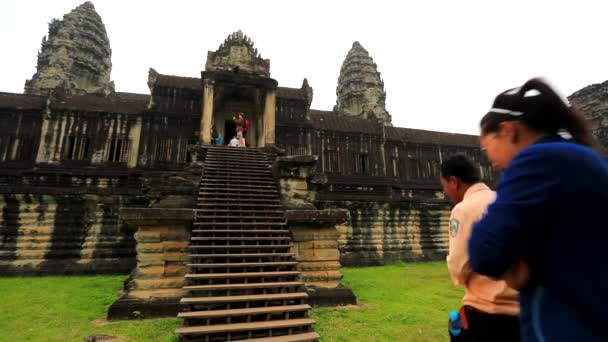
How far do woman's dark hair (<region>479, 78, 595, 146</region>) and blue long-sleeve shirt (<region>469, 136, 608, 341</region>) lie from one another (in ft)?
1.03

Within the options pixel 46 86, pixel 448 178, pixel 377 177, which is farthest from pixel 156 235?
pixel 46 86

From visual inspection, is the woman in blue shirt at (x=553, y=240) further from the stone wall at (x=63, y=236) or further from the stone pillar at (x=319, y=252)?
the stone wall at (x=63, y=236)

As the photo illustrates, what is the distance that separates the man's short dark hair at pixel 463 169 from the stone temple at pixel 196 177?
439 centimetres

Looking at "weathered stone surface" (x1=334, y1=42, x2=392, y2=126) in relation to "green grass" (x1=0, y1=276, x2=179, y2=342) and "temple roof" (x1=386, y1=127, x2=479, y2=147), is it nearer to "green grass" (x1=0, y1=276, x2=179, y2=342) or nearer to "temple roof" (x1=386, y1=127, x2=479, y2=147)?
"temple roof" (x1=386, y1=127, x2=479, y2=147)

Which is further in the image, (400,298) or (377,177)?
(377,177)

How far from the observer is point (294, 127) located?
18.0 m

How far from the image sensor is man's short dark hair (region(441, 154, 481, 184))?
7.87 feet

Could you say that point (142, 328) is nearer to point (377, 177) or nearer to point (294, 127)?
point (294, 127)

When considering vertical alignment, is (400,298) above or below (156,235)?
below

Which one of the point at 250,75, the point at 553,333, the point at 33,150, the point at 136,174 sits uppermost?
the point at 250,75

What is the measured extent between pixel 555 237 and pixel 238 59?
53.0ft

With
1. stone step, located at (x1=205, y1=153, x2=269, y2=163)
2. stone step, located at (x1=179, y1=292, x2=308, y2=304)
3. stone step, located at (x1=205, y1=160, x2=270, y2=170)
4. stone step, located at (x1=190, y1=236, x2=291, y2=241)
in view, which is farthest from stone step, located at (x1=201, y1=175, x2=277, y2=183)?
stone step, located at (x1=179, y1=292, x2=308, y2=304)

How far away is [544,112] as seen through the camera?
1309 mm

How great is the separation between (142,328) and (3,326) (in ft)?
9.17
